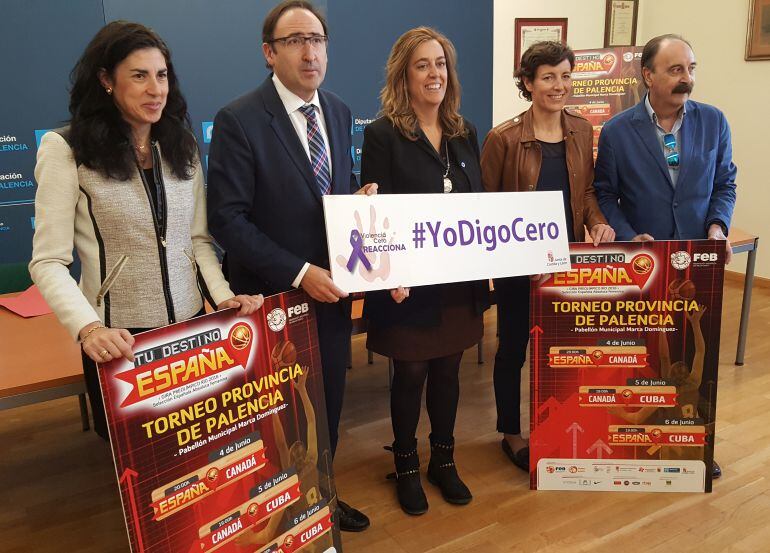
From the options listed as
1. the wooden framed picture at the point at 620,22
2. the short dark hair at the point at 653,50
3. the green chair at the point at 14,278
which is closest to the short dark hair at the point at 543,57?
the short dark hair at the point at 653,50

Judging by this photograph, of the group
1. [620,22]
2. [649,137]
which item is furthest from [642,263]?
[620,22]

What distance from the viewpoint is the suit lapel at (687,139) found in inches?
87.1

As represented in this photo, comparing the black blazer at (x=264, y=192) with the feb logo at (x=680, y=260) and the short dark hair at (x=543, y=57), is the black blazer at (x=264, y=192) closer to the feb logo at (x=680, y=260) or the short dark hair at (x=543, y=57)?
the short dark hair at (x=543, y=57)

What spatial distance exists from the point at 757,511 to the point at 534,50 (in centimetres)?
178

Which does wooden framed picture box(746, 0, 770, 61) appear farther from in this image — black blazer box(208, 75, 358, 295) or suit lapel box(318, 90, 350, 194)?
black blazer box(208, 75, 358, 295)

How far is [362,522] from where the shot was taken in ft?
7.14

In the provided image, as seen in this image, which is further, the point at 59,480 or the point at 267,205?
the point at 59,480

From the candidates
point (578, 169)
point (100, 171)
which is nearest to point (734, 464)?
point (578, 169)

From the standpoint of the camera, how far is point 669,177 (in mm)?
2221

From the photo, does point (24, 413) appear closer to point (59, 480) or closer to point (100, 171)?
point (59, 480)

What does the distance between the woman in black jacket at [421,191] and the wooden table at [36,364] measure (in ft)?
3.14

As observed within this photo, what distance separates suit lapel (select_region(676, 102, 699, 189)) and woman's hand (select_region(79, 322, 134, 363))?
1862 millimetres

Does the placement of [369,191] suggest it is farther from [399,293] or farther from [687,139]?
[687,139]

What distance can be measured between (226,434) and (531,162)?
134cm
